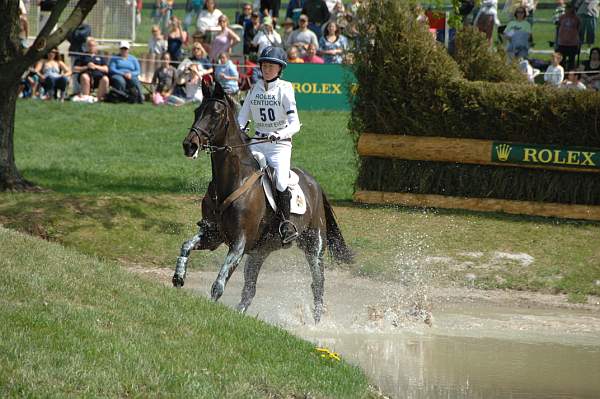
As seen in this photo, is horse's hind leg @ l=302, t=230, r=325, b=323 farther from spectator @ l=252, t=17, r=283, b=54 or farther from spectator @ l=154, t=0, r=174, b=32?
spectator @ l=154, t=0, r=174, b=32

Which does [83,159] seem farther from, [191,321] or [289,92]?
[191,321]

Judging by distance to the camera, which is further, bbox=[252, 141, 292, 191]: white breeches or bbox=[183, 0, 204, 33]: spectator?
bbox=[183, 0, 204, 33]: spectator

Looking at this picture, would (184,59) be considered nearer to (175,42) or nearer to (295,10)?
(175,42)

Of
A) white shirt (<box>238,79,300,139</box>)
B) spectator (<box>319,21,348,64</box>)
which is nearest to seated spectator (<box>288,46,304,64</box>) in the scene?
spectator (<box>319,21,348,64</box>)

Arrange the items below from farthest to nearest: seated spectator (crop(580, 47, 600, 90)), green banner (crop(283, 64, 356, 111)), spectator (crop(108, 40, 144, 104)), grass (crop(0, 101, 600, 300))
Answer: spectator (crop(108, 40, 144, 104)) < green banner (crop(283, 64, 356, 111)) < seated spectator (crop(580, 47, 600, 90)) < grass (crop(0, 101, 600, 300))

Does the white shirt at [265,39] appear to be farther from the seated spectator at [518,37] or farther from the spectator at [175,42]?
the seated spectator at [518,37]

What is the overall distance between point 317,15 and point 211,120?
18.3 m

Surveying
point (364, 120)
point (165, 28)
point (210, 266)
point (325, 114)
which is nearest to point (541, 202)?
point (364, 120)

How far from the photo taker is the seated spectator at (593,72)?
1001 inches

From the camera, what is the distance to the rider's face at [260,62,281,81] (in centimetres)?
1252

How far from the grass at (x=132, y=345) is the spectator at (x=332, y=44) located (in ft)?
55.6

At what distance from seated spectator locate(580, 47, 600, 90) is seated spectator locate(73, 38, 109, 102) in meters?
11.8

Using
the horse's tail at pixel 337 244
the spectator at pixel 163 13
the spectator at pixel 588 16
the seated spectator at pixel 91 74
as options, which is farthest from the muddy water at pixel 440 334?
the spectator at pixel 163 13

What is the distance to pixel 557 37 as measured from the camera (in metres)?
27.8
